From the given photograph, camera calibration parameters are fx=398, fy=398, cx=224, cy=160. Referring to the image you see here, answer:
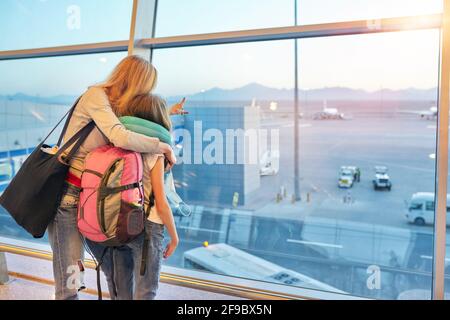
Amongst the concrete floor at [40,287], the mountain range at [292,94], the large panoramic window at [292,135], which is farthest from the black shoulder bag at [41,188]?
the mountain range at [292,94]

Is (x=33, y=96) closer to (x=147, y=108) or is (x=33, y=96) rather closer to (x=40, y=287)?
(x=40, y=287)

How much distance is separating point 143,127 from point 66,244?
0.56 meters

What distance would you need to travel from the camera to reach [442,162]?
70.6 inches

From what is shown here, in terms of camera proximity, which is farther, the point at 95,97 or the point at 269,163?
the point at 269,163

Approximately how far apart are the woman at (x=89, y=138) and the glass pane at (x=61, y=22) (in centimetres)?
126

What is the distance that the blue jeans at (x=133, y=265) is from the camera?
1495mm

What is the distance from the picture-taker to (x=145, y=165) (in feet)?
4.90

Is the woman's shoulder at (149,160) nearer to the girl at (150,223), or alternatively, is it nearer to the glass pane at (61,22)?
the girl at (150,223)

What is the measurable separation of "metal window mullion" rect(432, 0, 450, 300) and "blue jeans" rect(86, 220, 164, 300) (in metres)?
1.24

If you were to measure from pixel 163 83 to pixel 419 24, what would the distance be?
1.58 m

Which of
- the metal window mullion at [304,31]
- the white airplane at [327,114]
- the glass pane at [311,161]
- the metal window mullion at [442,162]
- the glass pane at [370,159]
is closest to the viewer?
the metal window mullion at [442,162]

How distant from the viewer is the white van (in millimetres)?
2119

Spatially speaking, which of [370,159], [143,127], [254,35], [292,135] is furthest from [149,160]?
[370,159]

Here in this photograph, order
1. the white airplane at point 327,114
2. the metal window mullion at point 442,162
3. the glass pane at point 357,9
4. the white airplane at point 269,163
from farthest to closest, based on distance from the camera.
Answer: the white airplane at point 327,114 < the white airplane at point 269,163 < the glass pane at point 357,9 < the metal window mullion at point 442,162
